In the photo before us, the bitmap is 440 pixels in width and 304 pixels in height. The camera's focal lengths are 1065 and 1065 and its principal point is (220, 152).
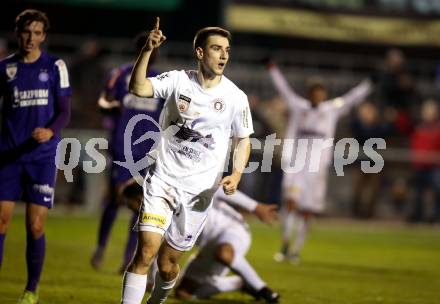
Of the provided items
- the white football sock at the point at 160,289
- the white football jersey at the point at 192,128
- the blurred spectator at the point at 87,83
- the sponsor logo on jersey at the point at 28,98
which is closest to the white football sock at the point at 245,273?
the white football sock at the point at 160,289

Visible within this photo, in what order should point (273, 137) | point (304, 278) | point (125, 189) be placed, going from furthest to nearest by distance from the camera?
point (273, 137) < point (304, 278) < point (125, 189)

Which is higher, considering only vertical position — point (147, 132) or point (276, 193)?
point (147, 132)

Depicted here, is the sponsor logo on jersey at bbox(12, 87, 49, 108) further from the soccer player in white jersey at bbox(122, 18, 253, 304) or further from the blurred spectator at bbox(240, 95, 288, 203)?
the blurred spectator at bbox(240, 95, 288, 203)

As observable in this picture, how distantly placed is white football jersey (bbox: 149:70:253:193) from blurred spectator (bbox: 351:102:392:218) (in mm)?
13044

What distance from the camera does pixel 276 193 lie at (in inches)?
830

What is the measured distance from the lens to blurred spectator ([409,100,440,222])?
21547 millimetres

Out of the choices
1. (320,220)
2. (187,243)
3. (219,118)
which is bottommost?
(320,220)

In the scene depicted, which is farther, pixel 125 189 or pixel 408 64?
pixel 408 64

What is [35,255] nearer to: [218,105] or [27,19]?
[27,19]

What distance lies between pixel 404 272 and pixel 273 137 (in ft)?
22.3

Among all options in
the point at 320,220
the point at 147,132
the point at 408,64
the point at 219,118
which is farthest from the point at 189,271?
the point at 408,64

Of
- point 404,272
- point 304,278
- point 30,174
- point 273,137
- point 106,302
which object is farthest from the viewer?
point 273,137

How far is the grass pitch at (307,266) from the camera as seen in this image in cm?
1057

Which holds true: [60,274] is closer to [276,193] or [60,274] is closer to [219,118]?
[219,118]
